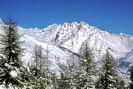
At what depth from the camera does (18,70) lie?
23.9m

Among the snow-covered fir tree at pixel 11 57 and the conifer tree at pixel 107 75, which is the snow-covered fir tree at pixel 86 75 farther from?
the snow-covered fir tree at pixel 11 57

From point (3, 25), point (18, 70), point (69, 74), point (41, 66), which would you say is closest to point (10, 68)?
point (18, 70)

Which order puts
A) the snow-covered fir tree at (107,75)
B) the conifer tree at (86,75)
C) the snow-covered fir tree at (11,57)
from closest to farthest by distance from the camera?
the snow-covered fir tree at (11,57) → the snow-covered fir tree at (107,75) → the conifer tree at (86,75)

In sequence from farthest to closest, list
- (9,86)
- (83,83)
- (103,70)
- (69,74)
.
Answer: (69,74) → (83,83) → (103,70) → (9,86)

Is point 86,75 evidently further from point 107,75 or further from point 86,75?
point 107,75

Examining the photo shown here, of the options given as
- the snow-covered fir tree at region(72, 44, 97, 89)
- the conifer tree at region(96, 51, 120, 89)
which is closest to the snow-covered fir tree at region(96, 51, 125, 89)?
the conifer tree at region(96, 51, 120, 89)

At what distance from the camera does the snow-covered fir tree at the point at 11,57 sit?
77.3ft

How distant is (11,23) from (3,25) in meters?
0.69

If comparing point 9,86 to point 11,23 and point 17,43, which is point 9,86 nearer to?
point 17,43

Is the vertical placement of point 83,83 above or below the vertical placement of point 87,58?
below

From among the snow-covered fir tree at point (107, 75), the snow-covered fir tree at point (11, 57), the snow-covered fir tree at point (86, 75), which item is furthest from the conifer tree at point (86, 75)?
the snow-covered fir tree at point (11, 57)

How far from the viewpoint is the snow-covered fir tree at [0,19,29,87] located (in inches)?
928

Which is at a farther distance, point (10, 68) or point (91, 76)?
point (91, 76)

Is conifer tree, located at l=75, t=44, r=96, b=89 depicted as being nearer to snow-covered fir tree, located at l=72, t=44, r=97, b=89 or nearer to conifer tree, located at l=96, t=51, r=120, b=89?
snow-covered fir tree, located at l=72, t=44, r=97, b=89
